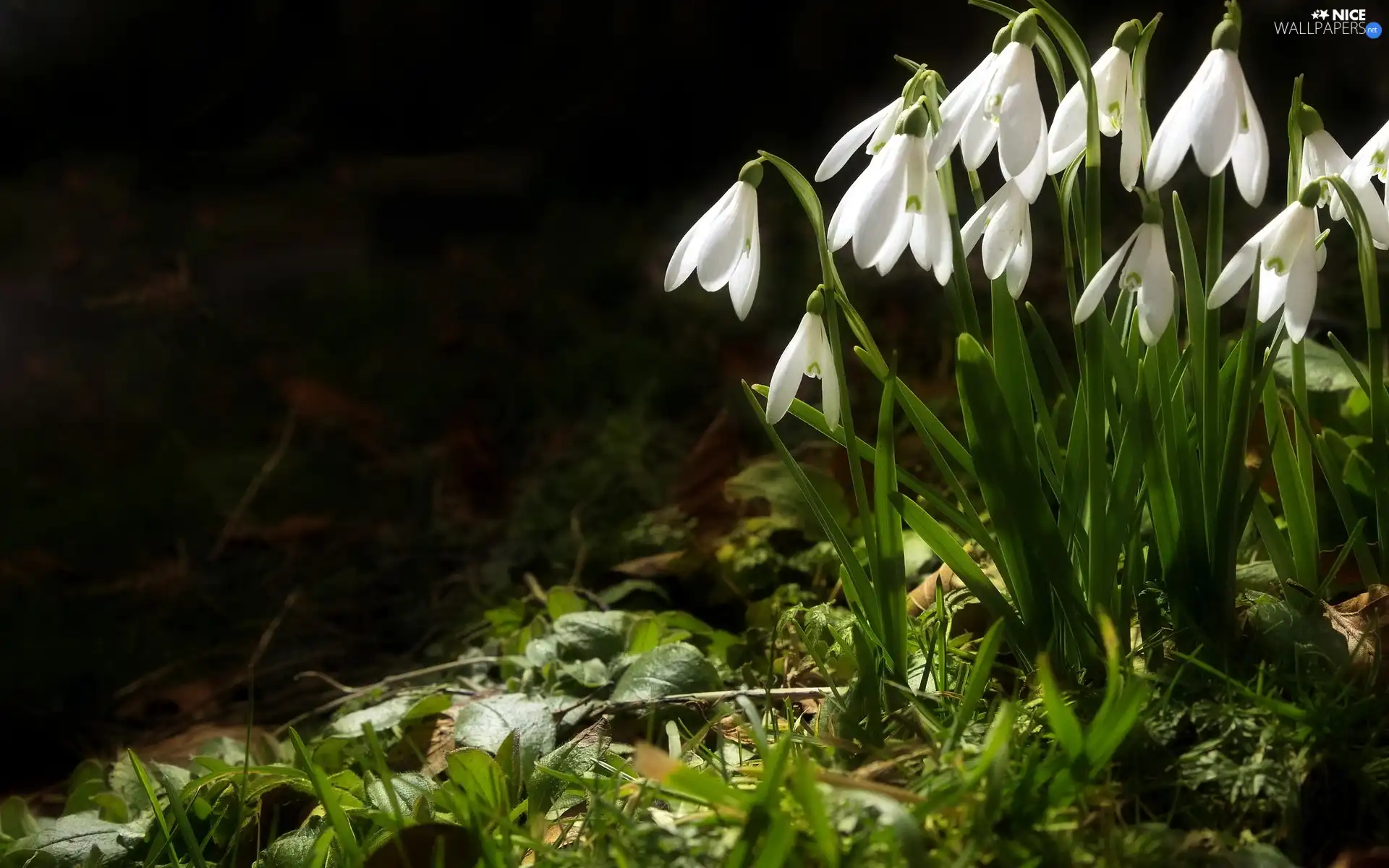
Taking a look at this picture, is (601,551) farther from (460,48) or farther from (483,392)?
(460,48)

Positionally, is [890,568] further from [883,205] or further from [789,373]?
[883,205]

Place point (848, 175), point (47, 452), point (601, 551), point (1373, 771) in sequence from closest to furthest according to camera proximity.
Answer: point (1373, 771)
point (601, 551)
point (47, 452)
point (848, 175)

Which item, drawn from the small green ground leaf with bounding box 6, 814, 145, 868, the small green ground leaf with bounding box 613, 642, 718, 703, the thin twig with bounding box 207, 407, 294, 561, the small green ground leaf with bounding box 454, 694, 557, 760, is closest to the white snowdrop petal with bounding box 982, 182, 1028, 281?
the small green ground leaf with bounding box 613, 642, 718, 703

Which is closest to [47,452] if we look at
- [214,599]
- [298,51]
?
[214,599]

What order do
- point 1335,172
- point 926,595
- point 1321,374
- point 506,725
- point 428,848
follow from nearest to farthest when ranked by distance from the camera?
point 428,848 → point 1335,172 → point 506,725 → point 926,595 → point 1321,374

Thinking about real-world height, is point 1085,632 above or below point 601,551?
above

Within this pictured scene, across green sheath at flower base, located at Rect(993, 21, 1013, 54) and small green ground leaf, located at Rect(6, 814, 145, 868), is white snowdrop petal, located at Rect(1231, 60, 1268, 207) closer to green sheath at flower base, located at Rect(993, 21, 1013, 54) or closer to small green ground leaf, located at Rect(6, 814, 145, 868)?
green sheath at flower base, located at Rect(993, 21, 1013, 54)

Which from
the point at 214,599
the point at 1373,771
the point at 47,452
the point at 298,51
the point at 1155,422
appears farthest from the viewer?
the point at 298,51

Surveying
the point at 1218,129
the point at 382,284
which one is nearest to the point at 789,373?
the point at 1218,129
